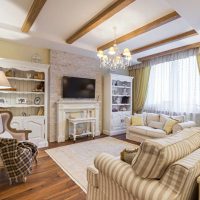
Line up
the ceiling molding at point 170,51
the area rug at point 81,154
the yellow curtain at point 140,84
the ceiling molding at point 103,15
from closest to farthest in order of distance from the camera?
1. the ceiling molding at point 103,15
2. the area rug at point 81,154
3. the ceiling molding at point 170,51
4. the yellow curtain at point 140,84

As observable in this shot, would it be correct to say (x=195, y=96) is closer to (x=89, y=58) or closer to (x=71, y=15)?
(x=89, y=58)

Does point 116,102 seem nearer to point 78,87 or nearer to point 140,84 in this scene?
point 140,84

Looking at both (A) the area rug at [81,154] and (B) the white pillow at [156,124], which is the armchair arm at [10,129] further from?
(B) the white pillow at [156,124]

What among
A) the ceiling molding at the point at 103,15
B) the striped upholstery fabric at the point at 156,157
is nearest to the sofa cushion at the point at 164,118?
the ceiling molding at the point at 103,15

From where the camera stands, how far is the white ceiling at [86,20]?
2.53 meters

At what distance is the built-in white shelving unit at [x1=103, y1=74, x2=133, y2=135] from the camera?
5.48 meters

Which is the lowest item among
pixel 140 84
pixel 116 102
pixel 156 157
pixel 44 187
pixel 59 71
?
pixel 44 187

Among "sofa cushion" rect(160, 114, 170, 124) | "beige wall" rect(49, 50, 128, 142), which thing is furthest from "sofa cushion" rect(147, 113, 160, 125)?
"beige wall" rect(49, 50, 128, 142)

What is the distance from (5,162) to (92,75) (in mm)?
3705

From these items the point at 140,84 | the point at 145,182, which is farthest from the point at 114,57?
the point at 145,182

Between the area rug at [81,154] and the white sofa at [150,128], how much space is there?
0.38 meters

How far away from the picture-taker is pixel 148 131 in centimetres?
420

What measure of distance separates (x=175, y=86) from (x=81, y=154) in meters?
3.46

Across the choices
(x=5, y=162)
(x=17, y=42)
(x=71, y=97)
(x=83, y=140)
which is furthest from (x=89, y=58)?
(x=5, y=162)
